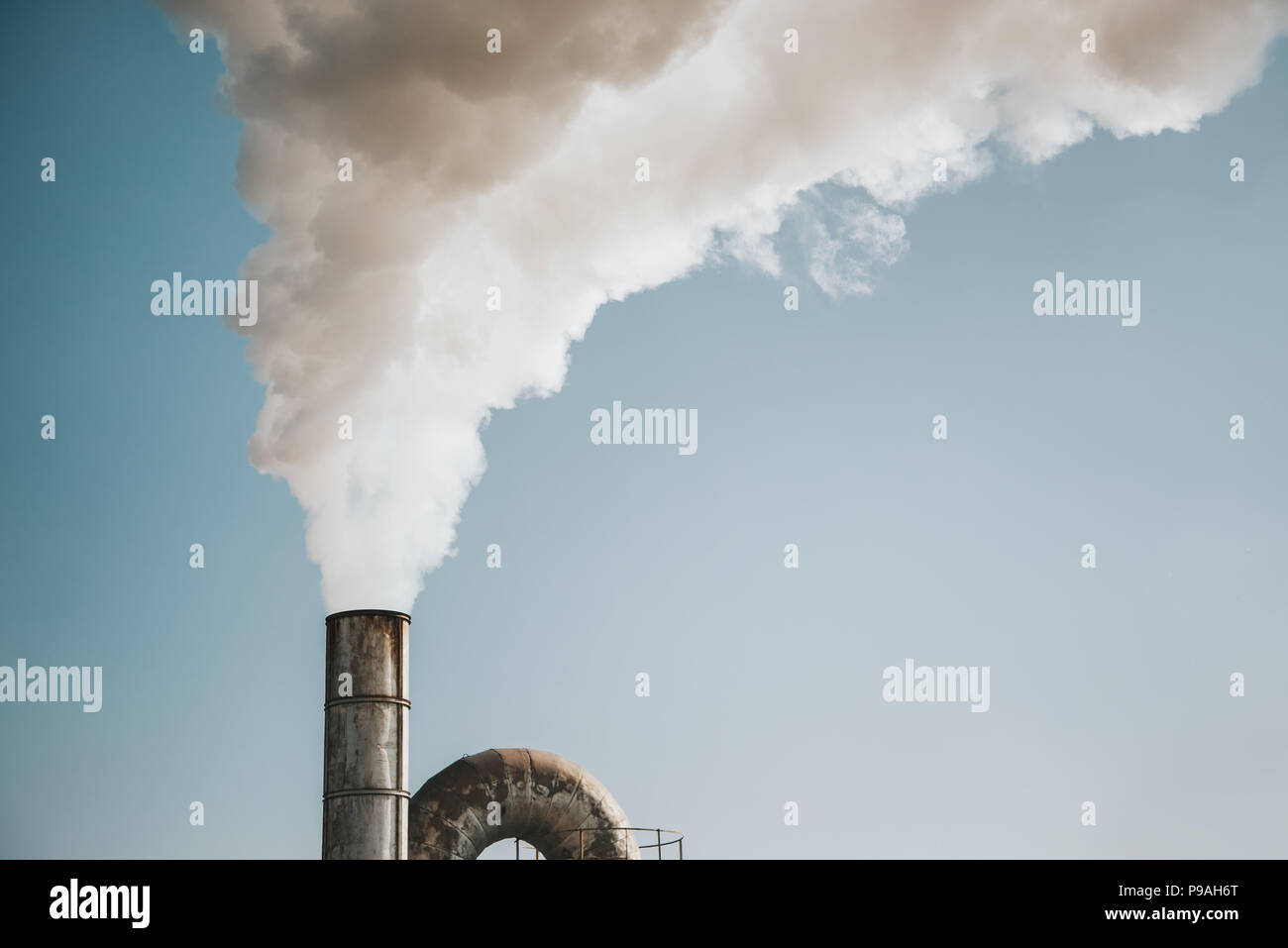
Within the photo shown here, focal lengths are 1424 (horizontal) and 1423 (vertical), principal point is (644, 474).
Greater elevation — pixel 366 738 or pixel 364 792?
pixel 366 738

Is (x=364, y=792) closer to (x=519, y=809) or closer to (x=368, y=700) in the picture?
(x=368, y=700)

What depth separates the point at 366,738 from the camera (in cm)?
1708

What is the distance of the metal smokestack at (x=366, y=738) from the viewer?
1691cm

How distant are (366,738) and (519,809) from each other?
13.7ft

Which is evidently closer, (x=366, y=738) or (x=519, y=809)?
(x=366, y=738)

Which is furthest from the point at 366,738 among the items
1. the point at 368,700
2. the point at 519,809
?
the point at 519,809

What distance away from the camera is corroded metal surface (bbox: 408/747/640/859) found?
19734 mm

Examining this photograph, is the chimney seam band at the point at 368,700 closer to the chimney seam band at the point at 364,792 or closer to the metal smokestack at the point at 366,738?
the metal smokestack at the point at 366,738

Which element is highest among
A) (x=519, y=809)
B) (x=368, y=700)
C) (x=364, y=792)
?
(x=368, y=700)

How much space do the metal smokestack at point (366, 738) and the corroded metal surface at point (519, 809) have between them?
2.35m

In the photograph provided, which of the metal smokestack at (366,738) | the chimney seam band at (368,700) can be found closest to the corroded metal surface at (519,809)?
the metal smokestack at (366,738)
